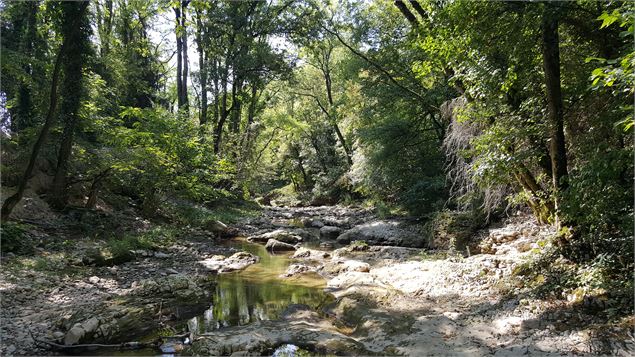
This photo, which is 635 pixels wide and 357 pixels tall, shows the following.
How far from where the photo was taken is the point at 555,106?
6078mm

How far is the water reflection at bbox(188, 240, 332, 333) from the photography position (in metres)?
6.86

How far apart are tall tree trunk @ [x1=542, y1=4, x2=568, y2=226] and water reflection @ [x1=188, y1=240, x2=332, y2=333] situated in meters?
4.85

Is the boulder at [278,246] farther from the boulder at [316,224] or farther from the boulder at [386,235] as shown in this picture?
the boulder at [316,224]

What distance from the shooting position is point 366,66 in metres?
18.3

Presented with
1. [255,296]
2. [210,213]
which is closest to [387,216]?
[210,213]

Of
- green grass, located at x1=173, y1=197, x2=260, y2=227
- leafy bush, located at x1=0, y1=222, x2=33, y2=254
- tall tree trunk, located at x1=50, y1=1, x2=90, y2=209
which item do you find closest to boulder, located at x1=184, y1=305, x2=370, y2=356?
leafy bush, located at x1=0, y1=222, x2=33, y2=254

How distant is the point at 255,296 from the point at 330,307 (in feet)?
6.17

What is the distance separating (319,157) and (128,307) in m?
27.5

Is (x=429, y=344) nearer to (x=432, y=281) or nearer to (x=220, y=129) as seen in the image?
(x=432, y=281)

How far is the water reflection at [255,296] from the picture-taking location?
22.5 ft

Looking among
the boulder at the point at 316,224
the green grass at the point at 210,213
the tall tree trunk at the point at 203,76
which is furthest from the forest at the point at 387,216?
the tall tree trunk at the point at 203,76

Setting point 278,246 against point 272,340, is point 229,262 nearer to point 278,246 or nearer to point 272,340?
point 278,246

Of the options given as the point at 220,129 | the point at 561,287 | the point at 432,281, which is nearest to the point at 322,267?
the point at 432,281

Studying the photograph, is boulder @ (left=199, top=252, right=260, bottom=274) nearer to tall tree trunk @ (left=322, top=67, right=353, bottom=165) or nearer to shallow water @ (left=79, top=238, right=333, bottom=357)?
shallow water @ (left=79, top=238, right=333, bottom=357)
